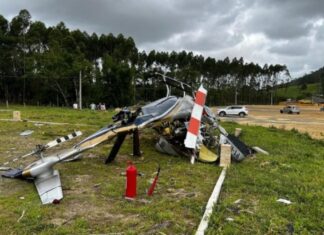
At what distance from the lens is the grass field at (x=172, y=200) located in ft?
14.7

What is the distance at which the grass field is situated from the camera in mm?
4484

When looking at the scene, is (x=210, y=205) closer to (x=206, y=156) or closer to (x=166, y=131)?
(x=206, y=156)

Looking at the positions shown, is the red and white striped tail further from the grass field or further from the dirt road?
the dirt road

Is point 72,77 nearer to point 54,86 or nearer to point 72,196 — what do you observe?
point 54,86

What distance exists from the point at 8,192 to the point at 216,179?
371 centimetres

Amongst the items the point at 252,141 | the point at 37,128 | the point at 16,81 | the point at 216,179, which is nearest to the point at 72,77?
the point at 16,81

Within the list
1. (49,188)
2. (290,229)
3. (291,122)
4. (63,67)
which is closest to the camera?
(290,229)

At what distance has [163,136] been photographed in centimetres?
1015

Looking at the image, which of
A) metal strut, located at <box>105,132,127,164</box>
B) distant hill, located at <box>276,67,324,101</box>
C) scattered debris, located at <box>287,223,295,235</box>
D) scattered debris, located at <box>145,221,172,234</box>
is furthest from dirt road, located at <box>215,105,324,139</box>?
distant hill, located at <box>276,67,324,101</box>

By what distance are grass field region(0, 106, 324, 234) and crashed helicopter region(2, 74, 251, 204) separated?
295mm

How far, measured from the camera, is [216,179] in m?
7.05

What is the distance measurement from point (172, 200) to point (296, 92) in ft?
466

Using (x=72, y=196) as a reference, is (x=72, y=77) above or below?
above

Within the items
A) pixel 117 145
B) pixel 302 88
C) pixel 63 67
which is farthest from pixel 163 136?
pixel 302 88
